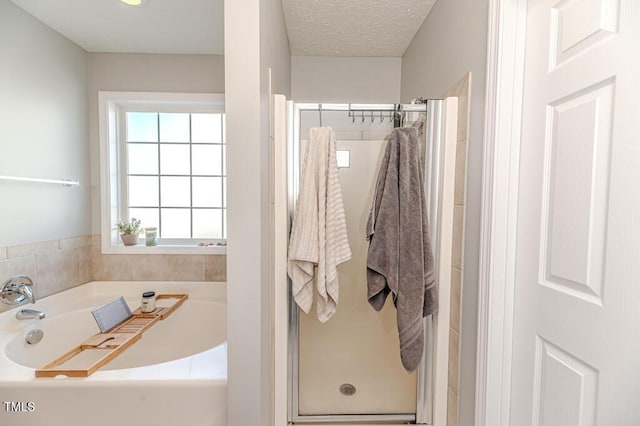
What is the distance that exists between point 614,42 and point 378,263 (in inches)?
36.0

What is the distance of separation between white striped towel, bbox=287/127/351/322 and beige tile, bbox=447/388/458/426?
62 cm

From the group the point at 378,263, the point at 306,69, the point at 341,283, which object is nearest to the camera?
the point at 378,263

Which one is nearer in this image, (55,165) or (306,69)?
(55,165)

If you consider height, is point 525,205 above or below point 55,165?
below

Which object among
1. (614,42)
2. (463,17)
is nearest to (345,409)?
(614,42)

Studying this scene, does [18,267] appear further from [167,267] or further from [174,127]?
[174,127]

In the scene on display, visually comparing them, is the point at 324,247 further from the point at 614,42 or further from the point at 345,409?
the point at 614,42

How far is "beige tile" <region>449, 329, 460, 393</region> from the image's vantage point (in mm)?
1147

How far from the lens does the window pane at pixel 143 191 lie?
2115 millimetres

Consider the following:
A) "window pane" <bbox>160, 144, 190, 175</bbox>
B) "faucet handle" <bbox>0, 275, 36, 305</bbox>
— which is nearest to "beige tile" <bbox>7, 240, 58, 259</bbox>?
"faucet handle" <bbox>0, 275, 36, 305</bbox>

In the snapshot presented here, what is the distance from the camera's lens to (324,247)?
1.18m

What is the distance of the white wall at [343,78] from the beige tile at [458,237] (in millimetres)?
1336

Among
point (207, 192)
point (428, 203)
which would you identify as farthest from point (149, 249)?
point (428, 203)

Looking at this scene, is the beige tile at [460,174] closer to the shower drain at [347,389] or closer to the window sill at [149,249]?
the shower drain at [347,389]
